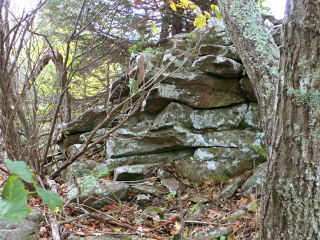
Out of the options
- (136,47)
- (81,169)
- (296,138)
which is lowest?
(81,169)

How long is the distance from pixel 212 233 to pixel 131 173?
2351mm

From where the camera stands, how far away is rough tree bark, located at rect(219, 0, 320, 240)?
1.91 metres

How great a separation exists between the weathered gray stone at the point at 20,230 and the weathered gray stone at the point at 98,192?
37.7 inches

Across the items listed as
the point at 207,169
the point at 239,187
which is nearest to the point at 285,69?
the point at 239,187

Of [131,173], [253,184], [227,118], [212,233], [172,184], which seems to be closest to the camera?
[212,233]

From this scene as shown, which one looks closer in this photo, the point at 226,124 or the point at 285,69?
the point at 285,69

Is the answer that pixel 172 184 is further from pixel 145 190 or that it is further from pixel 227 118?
pixel 227 118

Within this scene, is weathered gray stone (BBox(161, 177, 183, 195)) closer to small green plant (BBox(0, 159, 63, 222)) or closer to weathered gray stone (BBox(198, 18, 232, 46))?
weathered gray stone (BBox(198, 18, 232, 46))

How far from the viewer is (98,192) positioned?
4.06m

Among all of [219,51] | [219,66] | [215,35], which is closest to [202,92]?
[219,66]

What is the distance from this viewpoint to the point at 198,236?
2928 mm

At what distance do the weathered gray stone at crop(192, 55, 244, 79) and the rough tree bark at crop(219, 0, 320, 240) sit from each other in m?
3.31

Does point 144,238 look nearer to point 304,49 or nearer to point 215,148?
point 304,49

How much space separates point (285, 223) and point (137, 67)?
495 centimetres
